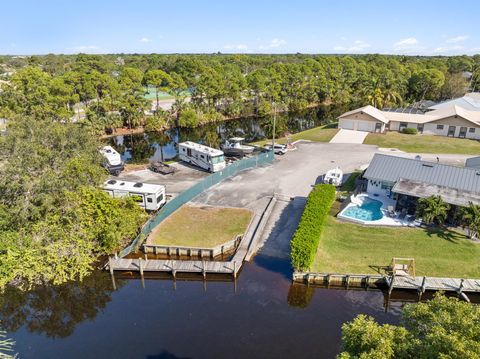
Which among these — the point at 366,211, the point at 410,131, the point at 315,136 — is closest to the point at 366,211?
the point at 366,211

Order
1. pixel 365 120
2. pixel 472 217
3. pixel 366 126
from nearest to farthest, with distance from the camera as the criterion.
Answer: pixel 472 217
pixel 365 120
pixel 366 126

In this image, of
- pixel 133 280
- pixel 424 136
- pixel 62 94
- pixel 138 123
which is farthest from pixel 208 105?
pixel 133 280

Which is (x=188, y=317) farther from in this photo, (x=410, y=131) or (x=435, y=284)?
(x=410, y=131)

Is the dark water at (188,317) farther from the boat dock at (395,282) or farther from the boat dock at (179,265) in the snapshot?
the boat dock at (179,265)

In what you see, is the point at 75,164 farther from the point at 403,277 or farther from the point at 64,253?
the point at 403,277

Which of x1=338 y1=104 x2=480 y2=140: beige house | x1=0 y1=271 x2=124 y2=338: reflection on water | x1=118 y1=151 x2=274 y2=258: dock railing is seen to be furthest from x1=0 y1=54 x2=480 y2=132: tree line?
x1=0 y1=271 x2=124 y2=338: reflection on water

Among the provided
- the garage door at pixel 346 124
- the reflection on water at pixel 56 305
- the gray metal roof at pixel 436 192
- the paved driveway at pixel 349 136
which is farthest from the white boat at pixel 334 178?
the garage door at pixel 346 124

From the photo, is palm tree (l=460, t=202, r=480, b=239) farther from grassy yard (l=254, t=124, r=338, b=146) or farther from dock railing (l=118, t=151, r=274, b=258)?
grassy yard (l=254, t=124, r=338, b=146)
